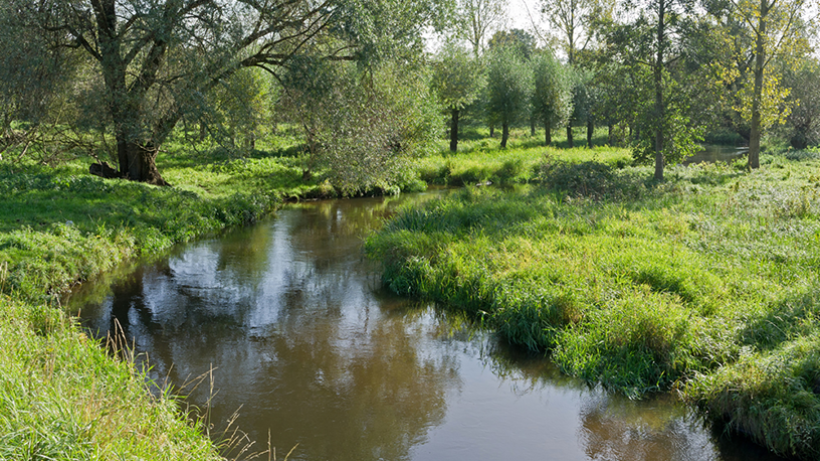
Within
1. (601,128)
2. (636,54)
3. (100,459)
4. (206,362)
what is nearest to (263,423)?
(206,362)

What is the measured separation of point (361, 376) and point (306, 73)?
404 inches

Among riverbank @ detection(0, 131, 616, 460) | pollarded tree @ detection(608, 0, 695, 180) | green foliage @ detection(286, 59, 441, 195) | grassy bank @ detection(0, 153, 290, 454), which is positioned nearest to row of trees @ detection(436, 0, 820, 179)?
pollarded tree @ detection(608, 0, 695, 180)

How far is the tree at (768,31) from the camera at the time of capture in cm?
2317

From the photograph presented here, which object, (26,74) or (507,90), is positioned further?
(507,90)

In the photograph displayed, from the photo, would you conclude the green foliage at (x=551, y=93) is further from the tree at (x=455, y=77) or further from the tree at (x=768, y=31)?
the tree at (x=768, y=31)

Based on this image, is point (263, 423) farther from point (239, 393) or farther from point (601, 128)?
point (601, 128)

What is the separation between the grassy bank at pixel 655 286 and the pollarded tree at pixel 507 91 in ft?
86.0

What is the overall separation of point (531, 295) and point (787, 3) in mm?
21723

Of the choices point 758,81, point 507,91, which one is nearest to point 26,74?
point 758,81

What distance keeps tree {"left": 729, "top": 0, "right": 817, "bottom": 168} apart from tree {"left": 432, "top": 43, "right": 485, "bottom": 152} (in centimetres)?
1675

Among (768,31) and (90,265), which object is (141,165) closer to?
(90,265)

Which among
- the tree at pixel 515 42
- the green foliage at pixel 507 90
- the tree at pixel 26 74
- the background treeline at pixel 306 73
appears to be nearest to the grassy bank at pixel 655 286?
the background treeline at pixel 306 73

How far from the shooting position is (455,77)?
3722cm

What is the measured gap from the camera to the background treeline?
596 inches
